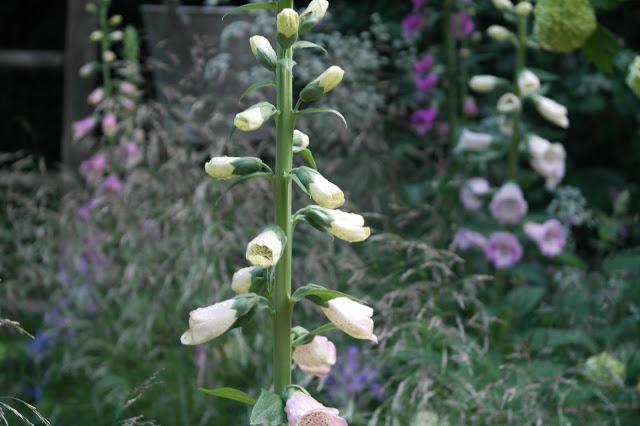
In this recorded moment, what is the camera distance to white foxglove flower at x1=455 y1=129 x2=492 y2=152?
2914mm

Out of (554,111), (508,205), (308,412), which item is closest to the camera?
(308,412)

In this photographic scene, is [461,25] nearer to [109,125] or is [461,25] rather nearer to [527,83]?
[527,83]

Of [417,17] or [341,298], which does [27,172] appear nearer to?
[417,17]

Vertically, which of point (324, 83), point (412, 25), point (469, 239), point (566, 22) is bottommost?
point (469, 239)

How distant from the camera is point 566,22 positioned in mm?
2012

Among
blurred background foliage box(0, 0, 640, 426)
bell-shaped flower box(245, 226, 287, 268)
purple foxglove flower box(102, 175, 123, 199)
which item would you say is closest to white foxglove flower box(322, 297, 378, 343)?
bell-shaped flower box(245, 226, 287, 268)

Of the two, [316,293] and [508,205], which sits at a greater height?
[316,293]

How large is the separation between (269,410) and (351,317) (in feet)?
0.54

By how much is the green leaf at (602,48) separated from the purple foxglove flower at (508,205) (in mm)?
780

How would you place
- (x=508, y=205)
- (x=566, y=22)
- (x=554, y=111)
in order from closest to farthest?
(x=566, y=22) < (x=554, y=111) < (x=508, y=205)

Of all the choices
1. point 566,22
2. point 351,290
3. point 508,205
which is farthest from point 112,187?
point 566,22

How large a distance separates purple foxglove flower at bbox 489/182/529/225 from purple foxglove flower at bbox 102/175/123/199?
1345 mm

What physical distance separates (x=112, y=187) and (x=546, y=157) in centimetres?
153

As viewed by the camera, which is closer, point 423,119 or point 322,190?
point 322,190
